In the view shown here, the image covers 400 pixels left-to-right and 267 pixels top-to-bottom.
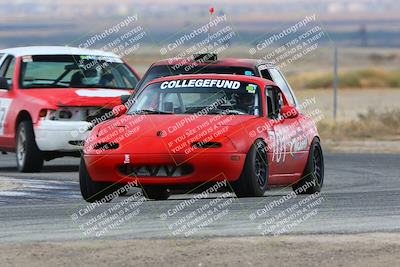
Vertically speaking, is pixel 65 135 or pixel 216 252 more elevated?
pixel 216 252

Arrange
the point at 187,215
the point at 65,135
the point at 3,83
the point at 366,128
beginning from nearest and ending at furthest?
the point at 187,215, the point at 65,135, the point at 3,83, the point at 366,128

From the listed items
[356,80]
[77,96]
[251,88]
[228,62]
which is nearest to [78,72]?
[77,96]

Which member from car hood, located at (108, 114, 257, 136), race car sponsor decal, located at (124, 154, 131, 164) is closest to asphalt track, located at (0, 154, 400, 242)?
race car sponsor decal, located at (124, 154, 131, 164)

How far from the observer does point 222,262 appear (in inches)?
379

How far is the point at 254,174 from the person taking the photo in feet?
44.5

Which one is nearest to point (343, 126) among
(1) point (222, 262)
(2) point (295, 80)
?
(1) point (222, 262)

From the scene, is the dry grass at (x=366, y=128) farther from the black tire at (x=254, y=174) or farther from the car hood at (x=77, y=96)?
the black tire at (x=254, y=174)

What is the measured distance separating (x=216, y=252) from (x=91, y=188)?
397 cm

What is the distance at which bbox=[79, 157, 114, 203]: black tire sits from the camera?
13.8 m

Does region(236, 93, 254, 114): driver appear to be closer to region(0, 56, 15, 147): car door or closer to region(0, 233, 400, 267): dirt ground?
region(0, 233, 400, 267): dirt ground

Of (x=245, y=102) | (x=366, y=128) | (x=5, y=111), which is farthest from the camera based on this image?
(x=366, y=128)

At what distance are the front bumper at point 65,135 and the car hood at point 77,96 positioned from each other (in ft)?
0.89

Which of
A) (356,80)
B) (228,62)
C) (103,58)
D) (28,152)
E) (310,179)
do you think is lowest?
(356,80)

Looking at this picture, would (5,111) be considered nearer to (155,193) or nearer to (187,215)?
(155,193)
